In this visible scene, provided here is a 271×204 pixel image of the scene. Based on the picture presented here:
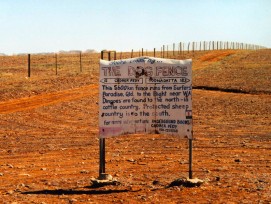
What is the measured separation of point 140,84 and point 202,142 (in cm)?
454

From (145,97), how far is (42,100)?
13.7m

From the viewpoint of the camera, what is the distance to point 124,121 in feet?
26.0

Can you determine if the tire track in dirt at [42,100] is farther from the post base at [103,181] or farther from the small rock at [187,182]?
the small rock at [187,182]

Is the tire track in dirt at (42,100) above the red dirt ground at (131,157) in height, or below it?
above

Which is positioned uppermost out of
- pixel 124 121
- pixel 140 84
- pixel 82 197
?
pixel 140 84

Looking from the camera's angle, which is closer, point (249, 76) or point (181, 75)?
point (181, 75)

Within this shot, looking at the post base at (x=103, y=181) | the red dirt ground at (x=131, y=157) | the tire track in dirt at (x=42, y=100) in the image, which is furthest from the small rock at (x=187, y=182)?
the tire track in dirt at (x=42, y=100)

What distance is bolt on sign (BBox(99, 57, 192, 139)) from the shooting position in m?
7.82

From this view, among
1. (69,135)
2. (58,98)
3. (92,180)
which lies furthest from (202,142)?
(58,98)

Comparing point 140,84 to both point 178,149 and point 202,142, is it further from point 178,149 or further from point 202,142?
point 202,142

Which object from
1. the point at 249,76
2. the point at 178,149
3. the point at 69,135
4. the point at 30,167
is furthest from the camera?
the point at 249,76

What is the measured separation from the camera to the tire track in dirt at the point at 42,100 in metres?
18.7

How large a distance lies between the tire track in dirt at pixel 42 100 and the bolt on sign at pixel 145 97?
35.0ft

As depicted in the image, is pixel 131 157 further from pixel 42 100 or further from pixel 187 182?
pixel 42 100
